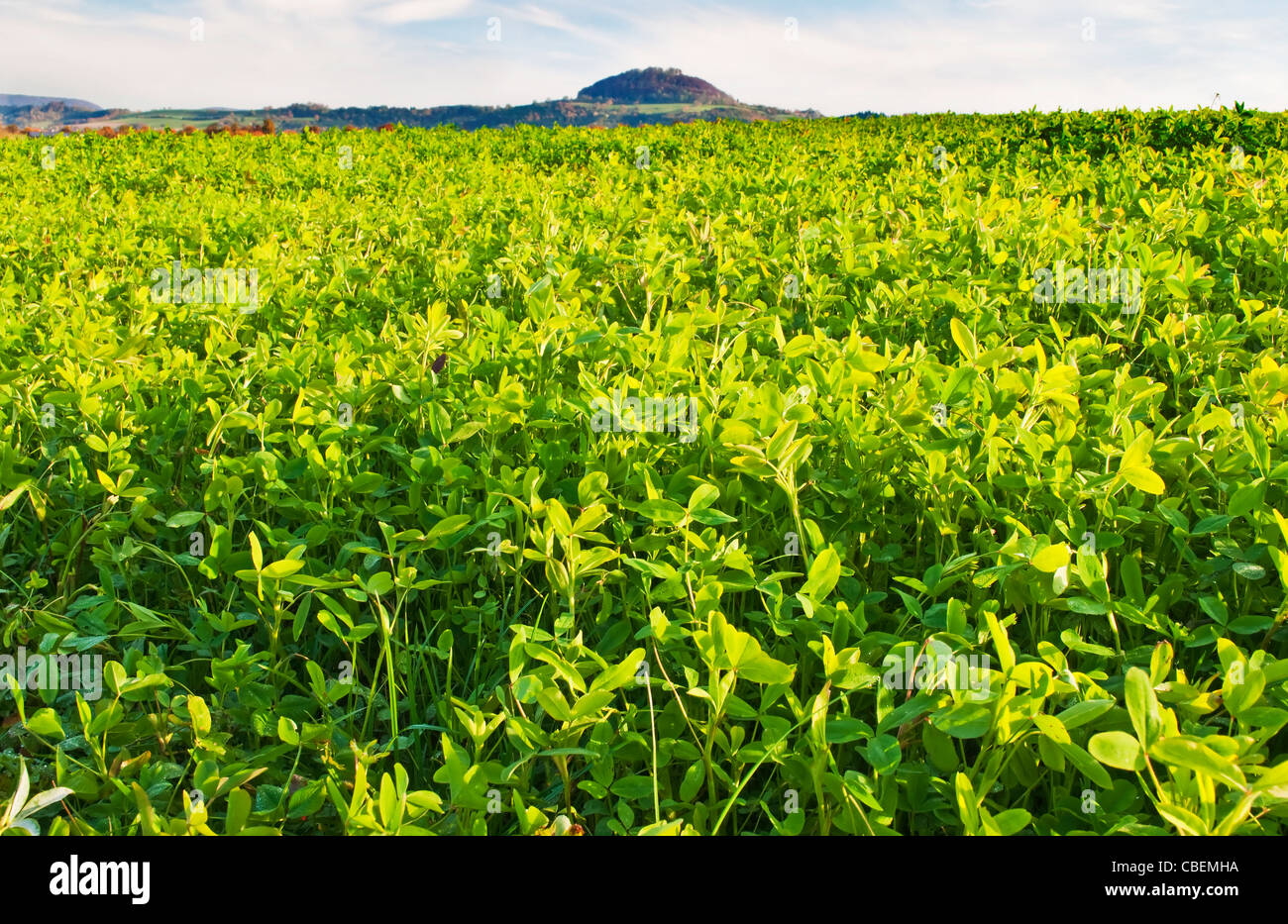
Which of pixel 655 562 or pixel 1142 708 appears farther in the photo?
pixel 655 562

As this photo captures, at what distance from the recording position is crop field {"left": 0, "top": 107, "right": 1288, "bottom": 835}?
1.62m

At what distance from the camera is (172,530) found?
2.63 m

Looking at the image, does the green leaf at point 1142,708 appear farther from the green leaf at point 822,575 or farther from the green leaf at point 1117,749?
the green leaf at point 822,575

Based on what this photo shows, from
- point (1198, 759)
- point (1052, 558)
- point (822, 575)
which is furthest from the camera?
point (822, 575)

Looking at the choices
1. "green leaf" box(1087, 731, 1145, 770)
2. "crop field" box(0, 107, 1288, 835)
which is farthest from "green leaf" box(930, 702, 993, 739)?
"green leaf" box(1087, 731, 1145, 770)

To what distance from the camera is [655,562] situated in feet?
6.48

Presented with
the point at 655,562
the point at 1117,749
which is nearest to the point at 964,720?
the point at 1117,749

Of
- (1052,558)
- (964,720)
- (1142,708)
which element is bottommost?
(964,720)

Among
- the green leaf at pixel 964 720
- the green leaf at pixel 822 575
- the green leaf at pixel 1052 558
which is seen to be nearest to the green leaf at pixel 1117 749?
the green leaf at pixel 964 720

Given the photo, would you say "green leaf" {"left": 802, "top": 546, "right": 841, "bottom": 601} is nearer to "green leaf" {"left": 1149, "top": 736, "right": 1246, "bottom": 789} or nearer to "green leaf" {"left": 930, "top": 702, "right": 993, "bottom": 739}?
"green leaf" {"left": 930, "top": 702, "right": 993, "bottom": 739}

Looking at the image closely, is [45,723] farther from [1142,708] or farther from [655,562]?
[1142,708]
